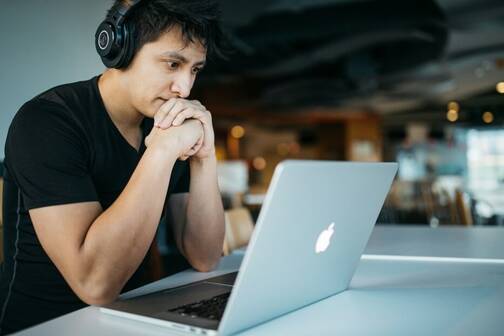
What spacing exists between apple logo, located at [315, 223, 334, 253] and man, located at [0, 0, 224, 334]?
1.19ft

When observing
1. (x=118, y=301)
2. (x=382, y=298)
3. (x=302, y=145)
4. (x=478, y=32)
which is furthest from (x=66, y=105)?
(x=302, y=145)

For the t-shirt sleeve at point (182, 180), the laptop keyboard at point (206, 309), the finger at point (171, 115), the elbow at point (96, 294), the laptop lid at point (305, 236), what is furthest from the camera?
the t-shirt sleeve at point (182, 180)

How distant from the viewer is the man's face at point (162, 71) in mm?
1262

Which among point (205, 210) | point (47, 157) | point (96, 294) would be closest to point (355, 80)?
point (205, 210)

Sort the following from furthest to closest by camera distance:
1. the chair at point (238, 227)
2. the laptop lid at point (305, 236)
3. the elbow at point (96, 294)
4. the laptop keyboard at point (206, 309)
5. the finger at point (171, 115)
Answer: the chair at point (238, 227)
the finger at point (171, 115)
the elbow at point (96, 294)
the laptop keyboard at point (206, 309)
the laptop lid at point (305, 236)

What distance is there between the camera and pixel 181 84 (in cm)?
129

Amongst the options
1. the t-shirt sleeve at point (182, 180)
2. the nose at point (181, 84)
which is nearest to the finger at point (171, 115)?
the nose at point (181, 84)

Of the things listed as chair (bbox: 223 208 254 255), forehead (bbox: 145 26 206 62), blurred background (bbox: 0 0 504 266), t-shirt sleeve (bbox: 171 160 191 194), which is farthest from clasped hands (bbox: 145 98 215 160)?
chair (bbox: 223 208 254 255)

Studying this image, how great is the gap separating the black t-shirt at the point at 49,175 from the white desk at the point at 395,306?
0.25m

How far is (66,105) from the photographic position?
1224 millimetres

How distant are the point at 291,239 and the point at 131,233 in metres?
0.38

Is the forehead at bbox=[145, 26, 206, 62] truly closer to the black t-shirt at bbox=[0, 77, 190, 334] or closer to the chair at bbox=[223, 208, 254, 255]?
the black t-shirt at bbox=[0, 77, 190, 334]

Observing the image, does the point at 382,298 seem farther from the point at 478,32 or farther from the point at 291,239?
the point at 478,32

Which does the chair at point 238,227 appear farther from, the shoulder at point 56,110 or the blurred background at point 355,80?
the shoulder at point 56,110
